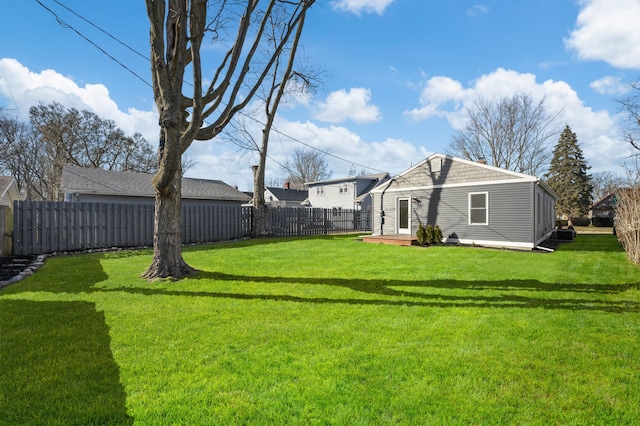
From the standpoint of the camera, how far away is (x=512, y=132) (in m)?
27.2

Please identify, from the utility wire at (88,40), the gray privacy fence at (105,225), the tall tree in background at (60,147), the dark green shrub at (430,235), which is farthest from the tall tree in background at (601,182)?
the tall tree in background at (60,147)

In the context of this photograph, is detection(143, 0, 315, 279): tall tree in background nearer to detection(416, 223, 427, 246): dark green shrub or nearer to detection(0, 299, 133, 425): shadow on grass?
detection(0, 299, 133, 425): shadow on grass

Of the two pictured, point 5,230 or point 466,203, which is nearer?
point 5,230

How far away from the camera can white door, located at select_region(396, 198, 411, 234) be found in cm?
1538

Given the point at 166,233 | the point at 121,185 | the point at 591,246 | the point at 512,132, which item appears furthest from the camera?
the point at 512,132

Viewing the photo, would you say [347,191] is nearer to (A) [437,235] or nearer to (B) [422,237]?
(A) [437,235]

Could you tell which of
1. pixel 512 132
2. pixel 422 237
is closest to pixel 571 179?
Answer: pixel 512 132

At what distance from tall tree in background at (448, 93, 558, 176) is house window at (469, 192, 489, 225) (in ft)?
51.1

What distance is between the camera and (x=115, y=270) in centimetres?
721

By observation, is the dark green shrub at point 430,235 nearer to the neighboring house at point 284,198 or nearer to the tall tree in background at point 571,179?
the neighboring house at point 284,198

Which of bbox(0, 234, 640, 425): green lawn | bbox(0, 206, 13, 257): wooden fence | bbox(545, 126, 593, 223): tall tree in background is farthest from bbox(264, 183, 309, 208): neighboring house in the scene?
bbox(0, 234, 640, 425): green lawn

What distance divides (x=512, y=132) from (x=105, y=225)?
28.3 meters

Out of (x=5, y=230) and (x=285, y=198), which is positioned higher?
(x=285, y=198)

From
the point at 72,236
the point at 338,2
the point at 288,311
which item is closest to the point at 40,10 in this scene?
the point at 72,236
